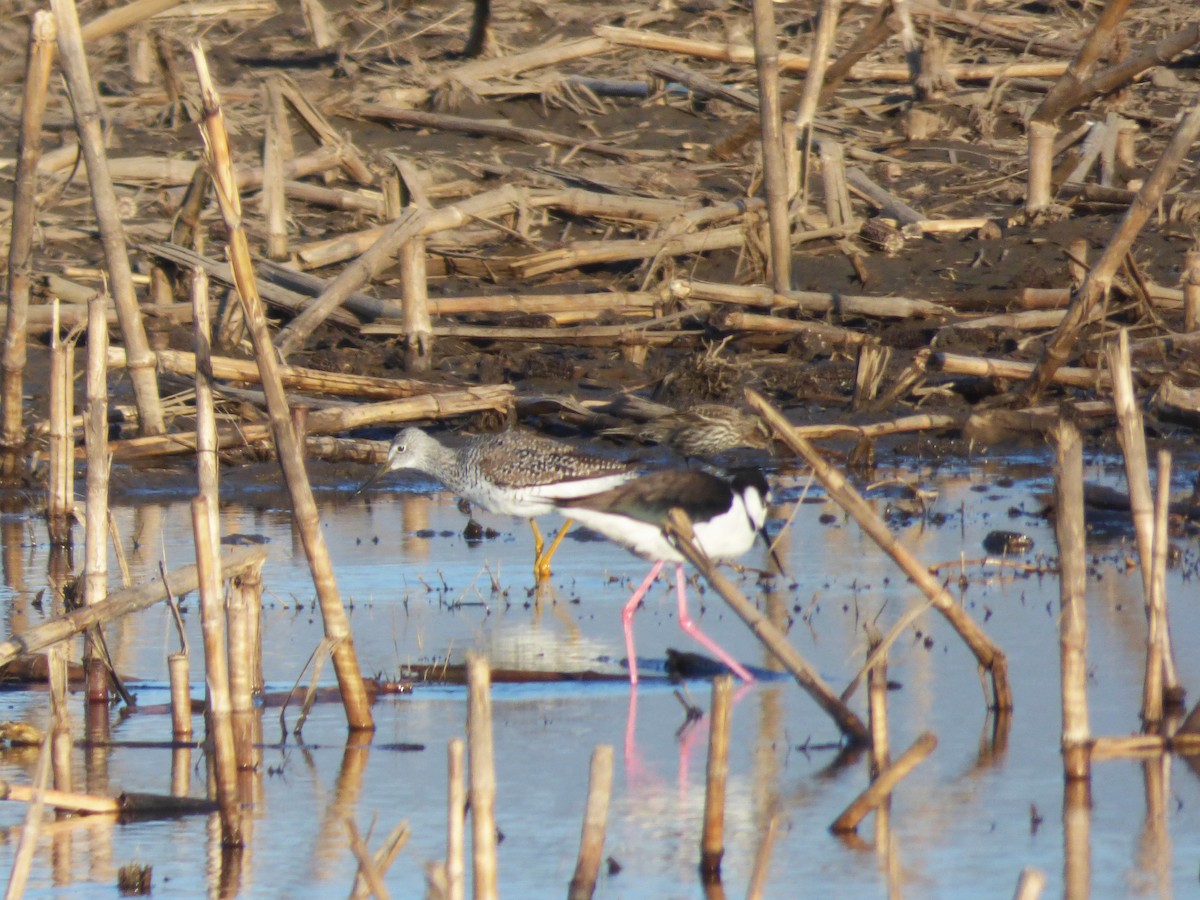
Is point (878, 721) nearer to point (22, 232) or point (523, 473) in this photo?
point (523, 473)

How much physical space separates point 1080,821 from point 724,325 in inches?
371

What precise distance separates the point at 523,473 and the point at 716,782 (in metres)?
5.47

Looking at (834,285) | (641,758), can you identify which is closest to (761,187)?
(834,285)

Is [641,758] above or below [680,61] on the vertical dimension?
below

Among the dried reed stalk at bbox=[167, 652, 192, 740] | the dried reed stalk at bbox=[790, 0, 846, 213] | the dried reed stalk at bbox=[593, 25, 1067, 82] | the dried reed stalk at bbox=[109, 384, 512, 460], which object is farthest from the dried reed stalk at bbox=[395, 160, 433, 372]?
the dried reed stalk at bbox=[167, 652, 192, 740]

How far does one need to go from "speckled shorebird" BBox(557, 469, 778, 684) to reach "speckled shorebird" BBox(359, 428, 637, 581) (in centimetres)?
102

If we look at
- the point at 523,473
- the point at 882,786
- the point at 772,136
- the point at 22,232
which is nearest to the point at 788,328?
the point at 772,136

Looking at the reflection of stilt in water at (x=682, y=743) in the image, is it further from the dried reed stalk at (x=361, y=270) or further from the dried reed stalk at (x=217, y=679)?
the dried reed stalk at (x=361, y=270)

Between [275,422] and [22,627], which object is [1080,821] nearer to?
[275,422]

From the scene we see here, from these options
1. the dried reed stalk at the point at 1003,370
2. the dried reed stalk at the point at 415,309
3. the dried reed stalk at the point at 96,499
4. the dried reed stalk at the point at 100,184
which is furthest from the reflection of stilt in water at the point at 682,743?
the dried reed stalk at the point at 415,309

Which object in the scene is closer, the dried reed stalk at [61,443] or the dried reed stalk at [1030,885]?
the dried reed stalk at [1030,885]

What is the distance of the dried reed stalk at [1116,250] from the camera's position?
1155cm

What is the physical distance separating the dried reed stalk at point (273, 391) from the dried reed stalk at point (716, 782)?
1.55 metres

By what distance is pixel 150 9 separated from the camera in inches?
496
